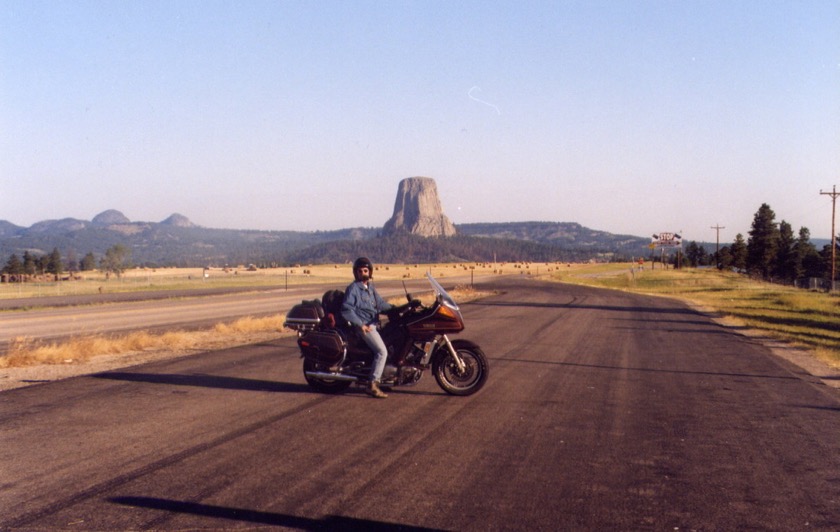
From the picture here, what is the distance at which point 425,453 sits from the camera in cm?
702

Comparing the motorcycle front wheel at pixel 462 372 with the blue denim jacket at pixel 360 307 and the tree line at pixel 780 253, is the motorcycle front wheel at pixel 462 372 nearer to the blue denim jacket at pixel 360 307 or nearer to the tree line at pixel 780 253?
the blue denim jacket at pixel 360 307

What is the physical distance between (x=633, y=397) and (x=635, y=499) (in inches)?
193

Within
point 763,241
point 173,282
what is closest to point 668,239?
point 763,241

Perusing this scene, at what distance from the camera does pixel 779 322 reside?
2805 cm

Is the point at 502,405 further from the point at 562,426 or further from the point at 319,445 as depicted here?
the point at 319,445

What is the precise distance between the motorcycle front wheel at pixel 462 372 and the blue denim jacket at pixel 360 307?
1.07 m

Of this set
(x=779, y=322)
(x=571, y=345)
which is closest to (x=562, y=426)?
(x=571, y=345)

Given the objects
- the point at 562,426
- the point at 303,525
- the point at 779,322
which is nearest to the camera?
the point at 303,525

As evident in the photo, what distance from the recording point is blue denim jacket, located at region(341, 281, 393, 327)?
9.75 m

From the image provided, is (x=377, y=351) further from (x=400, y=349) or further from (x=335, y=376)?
(x=335, y=376)

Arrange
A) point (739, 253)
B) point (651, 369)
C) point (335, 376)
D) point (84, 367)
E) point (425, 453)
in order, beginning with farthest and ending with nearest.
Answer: point (739, 253), point (84, 367), point (651, 369), point (335, 376), point (425, 453)

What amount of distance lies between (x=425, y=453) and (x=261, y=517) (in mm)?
2152

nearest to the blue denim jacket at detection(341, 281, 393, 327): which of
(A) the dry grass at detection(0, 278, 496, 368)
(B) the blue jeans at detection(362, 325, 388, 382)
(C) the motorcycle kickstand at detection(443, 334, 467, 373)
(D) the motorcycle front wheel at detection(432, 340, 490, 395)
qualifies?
(B) the blue jeans at detection(362, 325, 388, 382)

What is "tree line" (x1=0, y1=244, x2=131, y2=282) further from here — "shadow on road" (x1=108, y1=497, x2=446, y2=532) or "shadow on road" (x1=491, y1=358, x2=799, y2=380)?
"shadow on road" (x1=108, y1=497, x2=446, y2=532)
